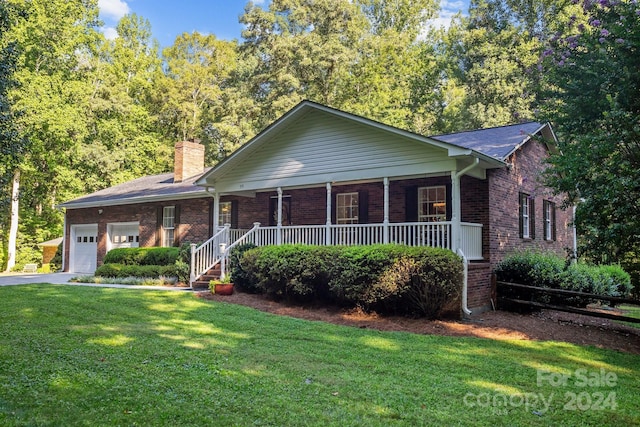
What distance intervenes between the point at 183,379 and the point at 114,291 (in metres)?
8.41

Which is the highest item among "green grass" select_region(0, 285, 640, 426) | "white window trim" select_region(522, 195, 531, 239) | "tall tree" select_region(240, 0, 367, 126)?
"tall tree" select_region(240, 0, 367, 126)

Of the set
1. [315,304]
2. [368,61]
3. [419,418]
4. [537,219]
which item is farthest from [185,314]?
[368,61]

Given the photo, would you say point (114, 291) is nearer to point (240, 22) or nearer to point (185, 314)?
point (185, 314)

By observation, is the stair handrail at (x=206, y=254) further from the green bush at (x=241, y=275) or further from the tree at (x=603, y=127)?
the tree at (x=603, y=127)

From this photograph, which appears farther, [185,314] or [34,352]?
[185,314]

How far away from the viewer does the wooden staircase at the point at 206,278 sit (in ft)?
44.7

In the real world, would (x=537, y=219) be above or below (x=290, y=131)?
below

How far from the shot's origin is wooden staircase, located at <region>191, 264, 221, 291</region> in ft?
44.7

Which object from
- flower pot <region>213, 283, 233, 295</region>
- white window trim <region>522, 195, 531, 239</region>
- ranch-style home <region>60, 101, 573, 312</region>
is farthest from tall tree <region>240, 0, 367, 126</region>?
flower pot <region>213, 283, 233, 295</region>

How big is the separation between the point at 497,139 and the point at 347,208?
484cm

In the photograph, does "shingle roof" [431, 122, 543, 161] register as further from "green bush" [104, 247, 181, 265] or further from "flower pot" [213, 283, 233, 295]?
"green bush" [104, 247, 181, 265]

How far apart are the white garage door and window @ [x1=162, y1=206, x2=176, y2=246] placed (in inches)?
190

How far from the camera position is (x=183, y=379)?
4812 millimetres

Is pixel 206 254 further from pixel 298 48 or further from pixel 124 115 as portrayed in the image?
pixel 298 48
